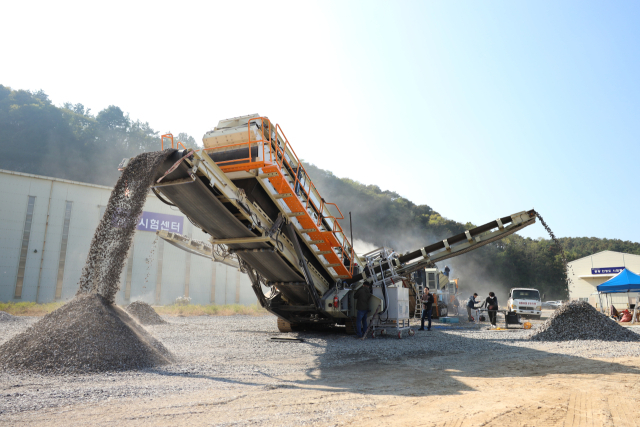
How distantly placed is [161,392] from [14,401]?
1.29m

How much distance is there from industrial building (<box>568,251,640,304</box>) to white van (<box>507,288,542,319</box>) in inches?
1039

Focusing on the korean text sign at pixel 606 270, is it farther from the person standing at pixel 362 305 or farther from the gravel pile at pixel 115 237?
the gravel pile at pixel 115 237

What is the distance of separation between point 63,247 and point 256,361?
23.0 m

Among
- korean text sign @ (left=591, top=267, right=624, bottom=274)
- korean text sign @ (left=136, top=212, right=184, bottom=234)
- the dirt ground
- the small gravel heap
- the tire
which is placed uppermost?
korean text sign @ (left=136, top=212, right=184, bottom=234)

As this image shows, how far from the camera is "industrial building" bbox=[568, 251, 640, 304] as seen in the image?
4103 cm

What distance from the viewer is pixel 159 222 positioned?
91.1 feet

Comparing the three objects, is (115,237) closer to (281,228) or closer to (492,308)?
(281,228)

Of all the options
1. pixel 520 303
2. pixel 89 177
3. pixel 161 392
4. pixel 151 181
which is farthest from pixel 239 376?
pixel 89 177

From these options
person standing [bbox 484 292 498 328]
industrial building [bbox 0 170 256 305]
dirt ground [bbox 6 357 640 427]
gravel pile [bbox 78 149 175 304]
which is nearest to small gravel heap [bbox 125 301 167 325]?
gravel pile [bbox 78 149 175 304]

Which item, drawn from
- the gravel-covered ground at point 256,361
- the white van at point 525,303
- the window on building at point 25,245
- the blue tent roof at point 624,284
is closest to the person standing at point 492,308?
the gravel-covered ground at point 256,361

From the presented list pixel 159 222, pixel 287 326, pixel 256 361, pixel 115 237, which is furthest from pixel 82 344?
pixel 159 222

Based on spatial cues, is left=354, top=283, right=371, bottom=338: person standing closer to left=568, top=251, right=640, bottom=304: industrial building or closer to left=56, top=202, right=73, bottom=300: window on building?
left=56, top=202, right=73, bottom=300: window on building

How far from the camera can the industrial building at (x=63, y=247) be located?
76.3 feet

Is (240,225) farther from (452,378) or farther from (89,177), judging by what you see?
(89,177)
